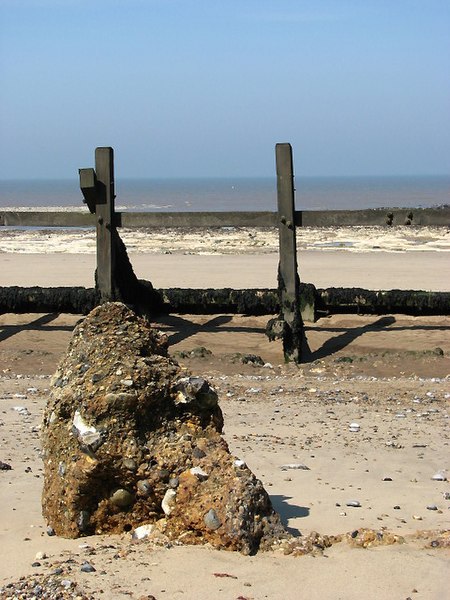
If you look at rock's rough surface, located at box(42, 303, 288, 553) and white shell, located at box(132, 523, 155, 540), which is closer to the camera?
rock's rough surface, located at box(42, 303, 288, 553)

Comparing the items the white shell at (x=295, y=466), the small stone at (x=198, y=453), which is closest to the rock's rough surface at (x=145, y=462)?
the small stone at (x=198, y=453)

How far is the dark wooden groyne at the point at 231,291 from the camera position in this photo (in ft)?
34.9

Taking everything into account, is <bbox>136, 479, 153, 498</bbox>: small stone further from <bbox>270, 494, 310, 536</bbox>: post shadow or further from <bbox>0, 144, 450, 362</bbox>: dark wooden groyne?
<bbox>0, 144, 450, 362</bbox>: dark wooden groyne

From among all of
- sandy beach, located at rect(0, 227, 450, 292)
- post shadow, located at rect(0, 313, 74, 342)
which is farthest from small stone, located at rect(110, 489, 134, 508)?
sandy beach, located at rect(0, 227, 450, 292)

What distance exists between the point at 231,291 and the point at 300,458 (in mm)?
5611

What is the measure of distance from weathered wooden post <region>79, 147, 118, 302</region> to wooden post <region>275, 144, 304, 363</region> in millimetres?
1871

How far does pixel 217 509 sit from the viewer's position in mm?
4371

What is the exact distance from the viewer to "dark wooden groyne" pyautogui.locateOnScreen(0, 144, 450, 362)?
10.6 metres

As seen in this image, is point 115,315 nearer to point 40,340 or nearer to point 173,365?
point 173,365

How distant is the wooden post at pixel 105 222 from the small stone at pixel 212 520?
681 centimetres

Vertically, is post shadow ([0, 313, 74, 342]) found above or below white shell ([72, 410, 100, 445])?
below

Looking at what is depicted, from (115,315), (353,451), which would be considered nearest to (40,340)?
(353,451)

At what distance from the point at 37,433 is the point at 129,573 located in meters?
3.26

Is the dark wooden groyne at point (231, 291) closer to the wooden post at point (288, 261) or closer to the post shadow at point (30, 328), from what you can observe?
the wooden post at point (288, 261)
